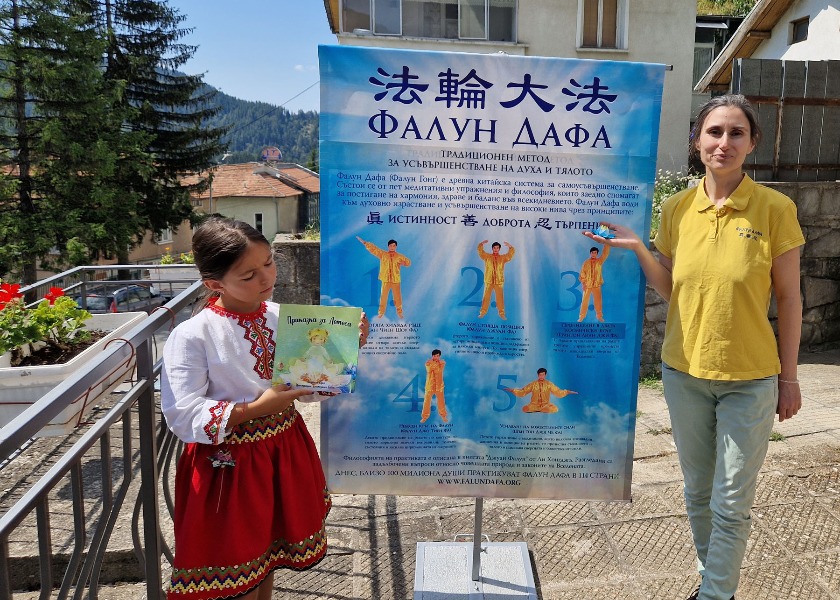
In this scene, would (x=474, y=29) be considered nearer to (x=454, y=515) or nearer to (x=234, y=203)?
(x=454, y=515)

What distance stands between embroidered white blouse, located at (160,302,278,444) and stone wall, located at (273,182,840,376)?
3269mm

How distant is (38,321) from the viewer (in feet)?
10.1

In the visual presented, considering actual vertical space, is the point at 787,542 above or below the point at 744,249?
below

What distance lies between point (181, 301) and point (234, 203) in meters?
34.3

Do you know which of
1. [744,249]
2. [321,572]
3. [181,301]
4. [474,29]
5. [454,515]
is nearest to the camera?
[744,249]

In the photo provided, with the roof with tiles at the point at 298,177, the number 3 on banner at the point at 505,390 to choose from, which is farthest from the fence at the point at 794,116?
the roof with tiles at the point at 298,177

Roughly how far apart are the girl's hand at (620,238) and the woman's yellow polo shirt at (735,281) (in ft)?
0.60

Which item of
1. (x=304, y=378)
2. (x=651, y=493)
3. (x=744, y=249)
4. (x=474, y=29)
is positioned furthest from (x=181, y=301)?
(x=474, y=29)

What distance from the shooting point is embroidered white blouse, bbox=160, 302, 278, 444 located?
1.55m

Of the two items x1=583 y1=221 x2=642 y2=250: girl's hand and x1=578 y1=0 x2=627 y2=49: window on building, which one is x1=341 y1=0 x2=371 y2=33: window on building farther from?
x1=583 y1=221 x2=642 y2=250: girl's hand

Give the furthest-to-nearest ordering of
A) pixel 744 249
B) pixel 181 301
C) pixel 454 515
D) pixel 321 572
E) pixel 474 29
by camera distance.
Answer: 1. pixel 474 29
2. pixel 454 515
3. pixel 321 572
4. pixel 181 301
5. pixel 744 249

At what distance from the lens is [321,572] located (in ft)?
8.24

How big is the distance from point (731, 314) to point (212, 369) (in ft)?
5.12

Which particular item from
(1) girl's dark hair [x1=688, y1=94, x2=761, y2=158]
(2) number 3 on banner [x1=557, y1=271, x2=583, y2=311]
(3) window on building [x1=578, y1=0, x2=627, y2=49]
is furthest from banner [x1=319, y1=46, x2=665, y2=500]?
(3) window on building [x1=578, y1=0, x2=627, y2=49]
